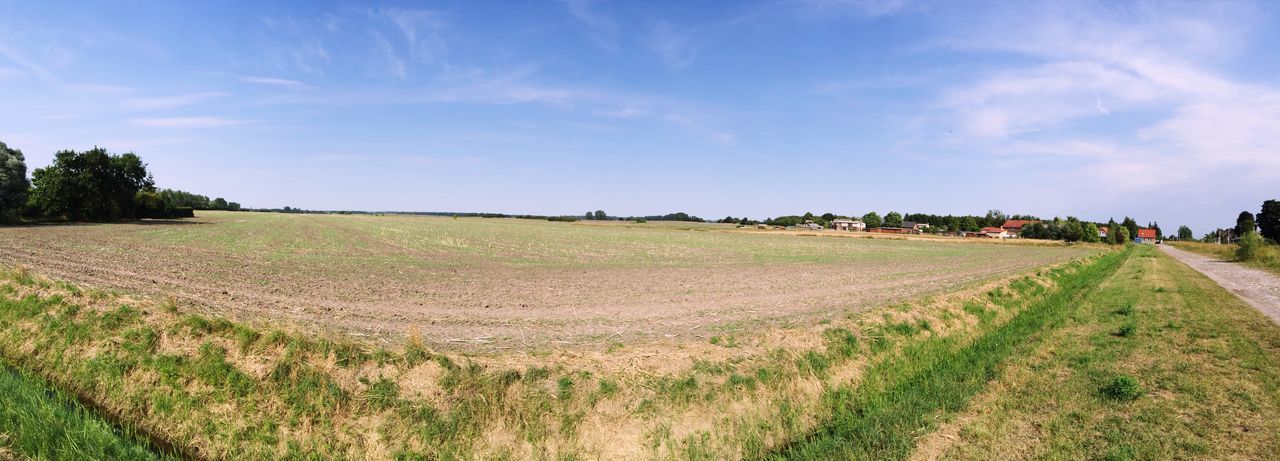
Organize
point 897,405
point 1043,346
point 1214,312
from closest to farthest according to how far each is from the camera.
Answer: point 897,405, point 1043,346, point 1214,312

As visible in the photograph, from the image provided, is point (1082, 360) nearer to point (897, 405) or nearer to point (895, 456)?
point (897, 405)

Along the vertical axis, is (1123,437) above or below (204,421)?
above

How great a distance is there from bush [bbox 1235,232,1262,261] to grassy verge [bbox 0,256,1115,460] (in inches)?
2404

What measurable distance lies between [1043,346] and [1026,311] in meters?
6.94

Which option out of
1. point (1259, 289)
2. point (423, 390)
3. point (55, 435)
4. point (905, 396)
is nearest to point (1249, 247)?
point (1259, 289)

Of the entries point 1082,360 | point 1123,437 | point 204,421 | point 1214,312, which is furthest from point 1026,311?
point 204,421

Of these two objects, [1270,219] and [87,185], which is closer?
[87,185]

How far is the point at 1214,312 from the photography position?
53.4 ft

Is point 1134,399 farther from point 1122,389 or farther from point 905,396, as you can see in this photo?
point 905,396

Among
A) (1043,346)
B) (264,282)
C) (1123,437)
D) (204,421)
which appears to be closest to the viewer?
(1123,437)

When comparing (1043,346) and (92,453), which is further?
(1043,346)

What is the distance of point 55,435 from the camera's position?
6684 mm

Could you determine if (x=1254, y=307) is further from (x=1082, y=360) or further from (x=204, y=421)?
(x=204, y=421)

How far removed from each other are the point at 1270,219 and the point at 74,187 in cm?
18857
